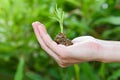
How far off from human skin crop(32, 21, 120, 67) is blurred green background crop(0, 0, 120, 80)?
1.63 feet

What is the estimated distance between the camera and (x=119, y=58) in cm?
62

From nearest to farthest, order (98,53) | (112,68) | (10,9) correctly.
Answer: (98,53) < (112,68) < (10,9)

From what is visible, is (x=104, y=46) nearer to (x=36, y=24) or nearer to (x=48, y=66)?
(x=36, y=24)

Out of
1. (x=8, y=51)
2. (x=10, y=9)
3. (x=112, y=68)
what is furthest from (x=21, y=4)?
(x=112, y=68)

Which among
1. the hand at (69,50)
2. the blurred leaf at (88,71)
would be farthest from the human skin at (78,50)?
the blurred leaf at (88,71)

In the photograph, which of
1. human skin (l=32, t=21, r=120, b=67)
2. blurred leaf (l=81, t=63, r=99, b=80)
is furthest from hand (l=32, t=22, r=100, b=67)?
blurred leaf (l=81, t=63, r=99, b=80)

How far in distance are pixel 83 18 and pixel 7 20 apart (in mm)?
263

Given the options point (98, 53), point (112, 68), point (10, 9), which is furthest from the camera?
point (10, 9)

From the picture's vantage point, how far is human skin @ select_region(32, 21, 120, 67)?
584mm

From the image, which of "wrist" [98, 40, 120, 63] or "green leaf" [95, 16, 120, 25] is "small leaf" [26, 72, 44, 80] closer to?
"green leaf" [95, 16, 120, 25]

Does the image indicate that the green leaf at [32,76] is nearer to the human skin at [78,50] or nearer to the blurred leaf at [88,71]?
the blurred leaf at [88,71]

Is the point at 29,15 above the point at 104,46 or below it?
above

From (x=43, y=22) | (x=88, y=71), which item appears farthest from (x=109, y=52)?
(x=43, y=22)

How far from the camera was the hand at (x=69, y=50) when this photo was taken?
58 centimetres
